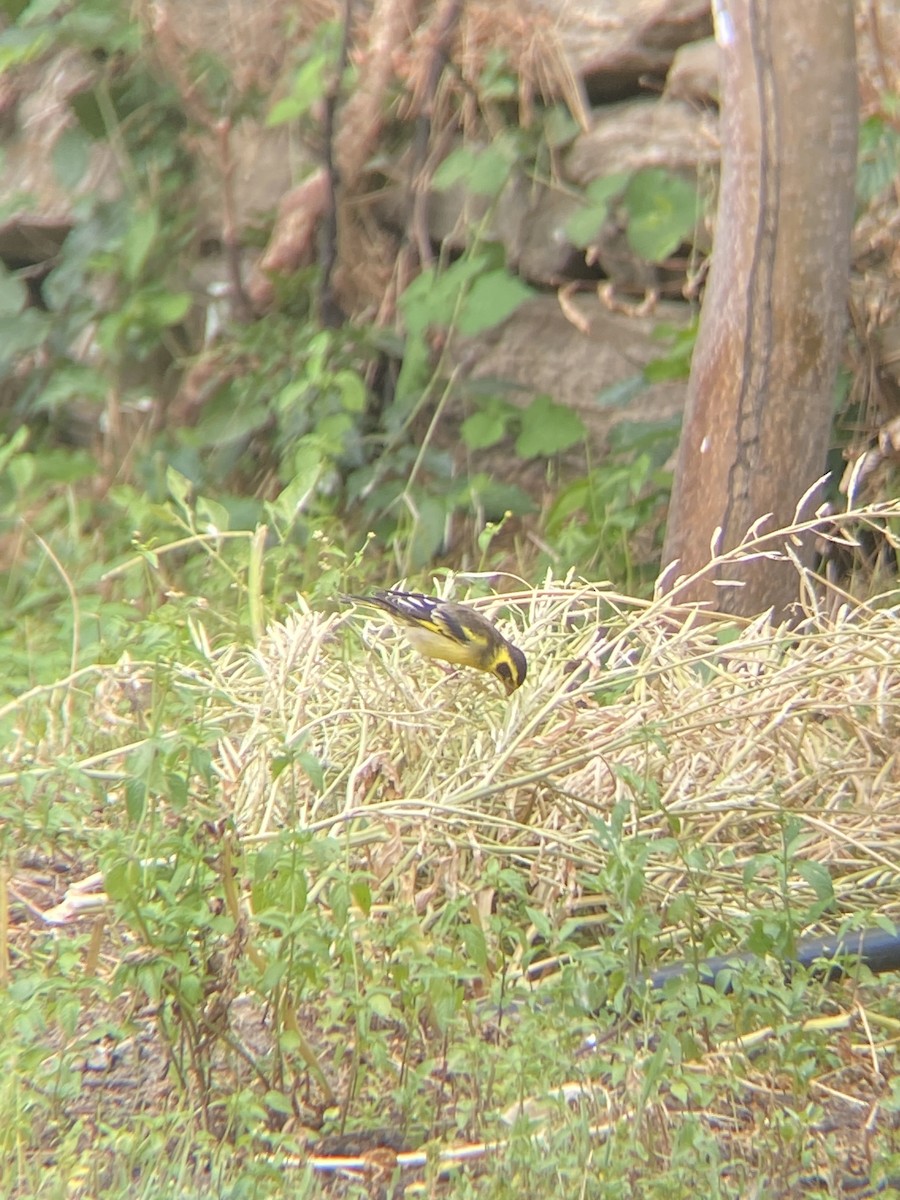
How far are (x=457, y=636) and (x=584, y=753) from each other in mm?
413

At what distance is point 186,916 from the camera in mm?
2711

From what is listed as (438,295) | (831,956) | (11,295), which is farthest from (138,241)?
(831,956)

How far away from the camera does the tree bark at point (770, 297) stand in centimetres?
465

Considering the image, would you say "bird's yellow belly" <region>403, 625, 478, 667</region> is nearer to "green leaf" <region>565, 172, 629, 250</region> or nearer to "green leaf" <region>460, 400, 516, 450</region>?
"green leaf" <region>460, 400, 516, 450</region>

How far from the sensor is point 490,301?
20.1ft

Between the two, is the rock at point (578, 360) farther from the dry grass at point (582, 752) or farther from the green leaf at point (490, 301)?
the dry grass at point (582, 752)

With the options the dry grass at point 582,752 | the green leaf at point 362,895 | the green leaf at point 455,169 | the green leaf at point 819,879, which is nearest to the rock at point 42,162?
the green leaf at point 455,169

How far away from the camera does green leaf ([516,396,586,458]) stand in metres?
6.24

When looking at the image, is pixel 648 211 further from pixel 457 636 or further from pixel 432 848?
pixel 432 848

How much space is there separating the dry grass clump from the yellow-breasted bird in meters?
0.07

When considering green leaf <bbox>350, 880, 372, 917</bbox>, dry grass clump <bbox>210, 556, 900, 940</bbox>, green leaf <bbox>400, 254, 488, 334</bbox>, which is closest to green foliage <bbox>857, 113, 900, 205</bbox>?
green leaf <bbox>400, 254, 488, 334</bbox>

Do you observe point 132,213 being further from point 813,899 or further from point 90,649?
point 813,899

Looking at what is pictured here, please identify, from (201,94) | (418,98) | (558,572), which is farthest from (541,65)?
(558,572)

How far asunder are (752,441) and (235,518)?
2128 millimetres
